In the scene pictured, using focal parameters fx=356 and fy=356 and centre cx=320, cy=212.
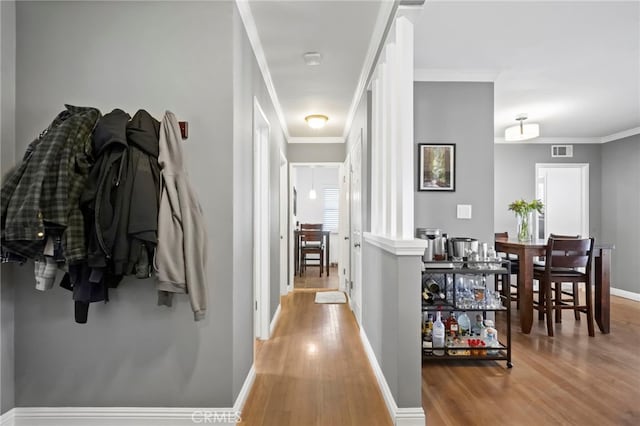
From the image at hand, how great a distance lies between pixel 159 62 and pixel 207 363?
5.45ft

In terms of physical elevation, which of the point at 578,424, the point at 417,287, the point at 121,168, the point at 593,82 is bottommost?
the point at 578,424

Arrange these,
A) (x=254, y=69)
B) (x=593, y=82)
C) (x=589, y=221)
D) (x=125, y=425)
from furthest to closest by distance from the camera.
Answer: (x=589, y=221)
(x=593, y=82)
(x=254, y=69)
(x=125, y=425)

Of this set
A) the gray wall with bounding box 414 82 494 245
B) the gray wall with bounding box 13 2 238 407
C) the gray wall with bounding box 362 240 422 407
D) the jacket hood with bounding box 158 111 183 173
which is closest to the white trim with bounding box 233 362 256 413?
the gray wall with bounding box 13 2 238 407

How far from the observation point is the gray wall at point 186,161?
1925mm

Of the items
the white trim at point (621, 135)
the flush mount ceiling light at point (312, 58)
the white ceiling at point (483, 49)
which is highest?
the white ceiling at point (483, 49)

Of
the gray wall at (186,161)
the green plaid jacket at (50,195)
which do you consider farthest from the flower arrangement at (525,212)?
the green plaid jacket at (50,195)

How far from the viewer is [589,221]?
19.0 feet

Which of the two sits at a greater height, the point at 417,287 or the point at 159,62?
the point at 159,62

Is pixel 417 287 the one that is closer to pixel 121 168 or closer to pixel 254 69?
pixel 121 168

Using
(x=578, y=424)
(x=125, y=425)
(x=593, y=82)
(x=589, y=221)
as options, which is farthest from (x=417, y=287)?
(x=589, y=221)

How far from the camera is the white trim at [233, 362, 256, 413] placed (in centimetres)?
203

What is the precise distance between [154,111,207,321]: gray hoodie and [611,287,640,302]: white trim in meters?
6.19

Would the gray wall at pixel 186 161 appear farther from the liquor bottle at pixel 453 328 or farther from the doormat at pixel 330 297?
the doormat at pixel 330 297

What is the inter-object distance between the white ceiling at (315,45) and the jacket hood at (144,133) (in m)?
1.00
